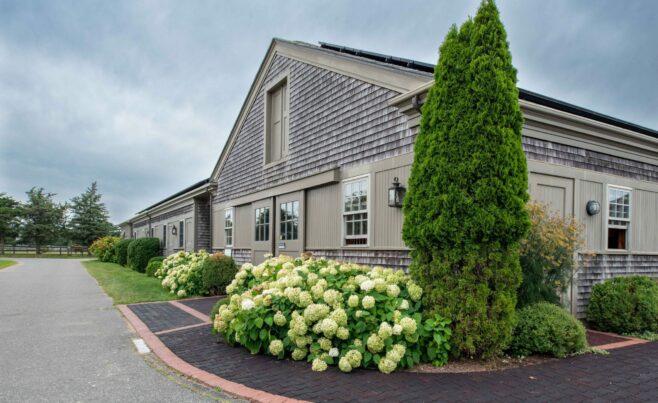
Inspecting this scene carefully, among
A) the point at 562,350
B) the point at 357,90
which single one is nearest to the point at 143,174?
the point at 357,90

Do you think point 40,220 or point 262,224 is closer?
point 262,224

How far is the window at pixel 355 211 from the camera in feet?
27.8

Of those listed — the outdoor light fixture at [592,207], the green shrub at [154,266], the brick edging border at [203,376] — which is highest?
the outdoor light fixture at [592,207]

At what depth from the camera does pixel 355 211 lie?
8.70m

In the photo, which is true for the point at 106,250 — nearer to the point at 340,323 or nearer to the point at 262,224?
the point at 262,224

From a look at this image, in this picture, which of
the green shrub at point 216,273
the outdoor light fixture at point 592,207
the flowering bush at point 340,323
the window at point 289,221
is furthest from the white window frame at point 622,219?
the green shrub at point 216,273

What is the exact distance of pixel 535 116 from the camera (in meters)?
7.07

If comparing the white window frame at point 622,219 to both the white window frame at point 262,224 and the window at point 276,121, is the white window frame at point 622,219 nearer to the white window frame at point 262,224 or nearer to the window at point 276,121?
the window at point 276,121

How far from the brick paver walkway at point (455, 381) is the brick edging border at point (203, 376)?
11 cm

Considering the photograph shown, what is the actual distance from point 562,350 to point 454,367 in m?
1.51

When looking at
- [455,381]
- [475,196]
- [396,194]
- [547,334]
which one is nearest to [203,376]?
[455,381]

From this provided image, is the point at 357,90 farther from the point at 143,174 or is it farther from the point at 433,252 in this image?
the point at 143,174

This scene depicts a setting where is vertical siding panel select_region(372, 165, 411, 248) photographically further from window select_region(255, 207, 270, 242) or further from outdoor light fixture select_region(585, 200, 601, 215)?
window select_region(255, 207, 270, 242)

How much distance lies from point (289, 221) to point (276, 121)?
3190mm
